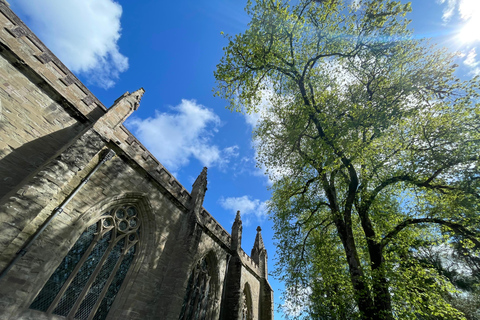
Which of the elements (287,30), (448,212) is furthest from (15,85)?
(448,212)

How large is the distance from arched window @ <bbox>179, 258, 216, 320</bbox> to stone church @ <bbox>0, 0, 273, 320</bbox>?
8cm

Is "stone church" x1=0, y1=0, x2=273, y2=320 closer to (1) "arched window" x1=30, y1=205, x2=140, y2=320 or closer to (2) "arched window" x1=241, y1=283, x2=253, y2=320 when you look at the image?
(1) "arched window" x1=30, y1=205, x2=140, y2=320

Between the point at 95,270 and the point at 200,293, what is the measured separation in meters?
5.45

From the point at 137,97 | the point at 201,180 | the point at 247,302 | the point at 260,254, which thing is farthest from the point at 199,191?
the point at 260,254

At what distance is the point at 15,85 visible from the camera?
5496 mm

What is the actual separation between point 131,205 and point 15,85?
188 inches

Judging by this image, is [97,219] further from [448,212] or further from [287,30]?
[448,212]

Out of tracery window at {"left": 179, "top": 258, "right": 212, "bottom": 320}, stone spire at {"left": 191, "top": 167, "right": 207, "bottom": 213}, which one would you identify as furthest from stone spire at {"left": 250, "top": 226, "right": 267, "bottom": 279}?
stone spire at {"left": 191, "top": 167, "right": 207, "bottom": 213}

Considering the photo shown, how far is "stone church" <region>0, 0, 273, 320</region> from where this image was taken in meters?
4.69

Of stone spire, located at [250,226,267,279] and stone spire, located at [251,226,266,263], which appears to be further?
stone spire, located at [251,226,266,263]

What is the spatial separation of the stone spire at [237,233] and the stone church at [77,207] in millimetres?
4079

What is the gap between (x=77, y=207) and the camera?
587cm

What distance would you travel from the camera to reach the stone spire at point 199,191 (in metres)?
10.0

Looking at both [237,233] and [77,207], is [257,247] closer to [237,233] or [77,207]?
[237,233]
